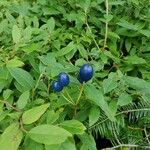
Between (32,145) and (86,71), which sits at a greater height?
(86,71)

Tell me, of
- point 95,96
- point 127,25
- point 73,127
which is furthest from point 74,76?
point 127,25

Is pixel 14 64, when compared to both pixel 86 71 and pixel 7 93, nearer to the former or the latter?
pixel 7 93

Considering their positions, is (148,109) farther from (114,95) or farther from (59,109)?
(59,109)

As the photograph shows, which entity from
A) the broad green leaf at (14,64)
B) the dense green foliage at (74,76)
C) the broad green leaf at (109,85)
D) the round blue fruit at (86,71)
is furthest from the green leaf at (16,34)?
the round blue fruit at (86,71)

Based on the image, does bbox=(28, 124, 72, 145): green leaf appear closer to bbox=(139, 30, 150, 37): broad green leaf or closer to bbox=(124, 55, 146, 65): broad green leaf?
bbox=(124, 55, 146, 65): broad green leaf

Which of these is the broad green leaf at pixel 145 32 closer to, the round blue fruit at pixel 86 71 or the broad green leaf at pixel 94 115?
the broad green leaf at pixel 94 115

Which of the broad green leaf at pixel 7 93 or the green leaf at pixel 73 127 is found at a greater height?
the green leaf at pixel 73 127

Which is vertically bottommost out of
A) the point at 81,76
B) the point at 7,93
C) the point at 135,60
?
the point at 135,60
